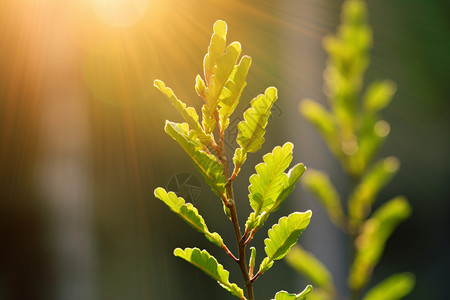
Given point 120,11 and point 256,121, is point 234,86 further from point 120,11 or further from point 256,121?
point 120,11

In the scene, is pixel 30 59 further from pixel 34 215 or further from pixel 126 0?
pixel 34 215

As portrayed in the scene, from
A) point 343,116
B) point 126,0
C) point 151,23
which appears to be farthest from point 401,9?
point 343,116

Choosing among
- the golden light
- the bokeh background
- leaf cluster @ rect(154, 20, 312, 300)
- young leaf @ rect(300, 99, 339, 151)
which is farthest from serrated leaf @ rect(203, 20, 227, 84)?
the golden light

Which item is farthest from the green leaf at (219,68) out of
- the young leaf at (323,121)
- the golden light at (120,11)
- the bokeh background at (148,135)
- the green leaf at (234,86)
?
the golden light at (120,11)

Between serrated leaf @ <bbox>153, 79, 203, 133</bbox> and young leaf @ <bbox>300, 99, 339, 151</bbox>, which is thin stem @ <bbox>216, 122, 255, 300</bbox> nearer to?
serrated leaf @ <bbox>153, 79, 203, 133</bbox>

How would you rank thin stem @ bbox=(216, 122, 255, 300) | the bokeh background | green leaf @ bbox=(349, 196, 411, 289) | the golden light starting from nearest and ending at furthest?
thin stem @ bbox=(216, 122, 255, 300)
green leaf @ bbox=(349, 196, 411, 289)
the bokeh background
the golden light

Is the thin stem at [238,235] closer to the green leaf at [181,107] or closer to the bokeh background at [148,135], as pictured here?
the green leaf at [181,107]
